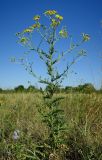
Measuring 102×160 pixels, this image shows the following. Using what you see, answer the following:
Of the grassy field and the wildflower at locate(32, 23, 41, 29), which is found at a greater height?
the wildflower at locate(32, 23, 41, 29)

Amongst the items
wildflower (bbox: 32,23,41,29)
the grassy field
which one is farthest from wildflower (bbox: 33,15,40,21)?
the grassy field

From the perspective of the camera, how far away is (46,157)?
3791 millimetres

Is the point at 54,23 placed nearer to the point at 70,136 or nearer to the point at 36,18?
the point at 36,18

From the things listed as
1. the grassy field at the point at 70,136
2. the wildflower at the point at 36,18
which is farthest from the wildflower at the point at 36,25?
the grassy field at the point at 70,136

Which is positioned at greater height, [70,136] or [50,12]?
[50,12]

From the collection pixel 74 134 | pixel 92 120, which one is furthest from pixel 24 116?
pixel 74 134

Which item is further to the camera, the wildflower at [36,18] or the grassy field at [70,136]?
the wildflower at [36,18]

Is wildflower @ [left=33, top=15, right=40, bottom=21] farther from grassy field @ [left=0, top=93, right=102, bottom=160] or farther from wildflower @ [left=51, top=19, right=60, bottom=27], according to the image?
grassy field @ [left=0, top=93, right=102, bottom=160]

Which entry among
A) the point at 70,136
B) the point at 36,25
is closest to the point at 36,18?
the point at 36,25

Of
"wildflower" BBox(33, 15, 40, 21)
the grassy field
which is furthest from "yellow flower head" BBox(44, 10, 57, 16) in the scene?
the grassy field

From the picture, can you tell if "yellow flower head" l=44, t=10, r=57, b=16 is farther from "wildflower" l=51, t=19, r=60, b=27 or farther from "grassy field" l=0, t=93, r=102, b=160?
"grassy field" l=0, t=93, r=102, b=160

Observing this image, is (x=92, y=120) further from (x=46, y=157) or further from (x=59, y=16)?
(x=59, y=16)

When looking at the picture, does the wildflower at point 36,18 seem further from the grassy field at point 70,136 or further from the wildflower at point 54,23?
the grassy field at point 70,136

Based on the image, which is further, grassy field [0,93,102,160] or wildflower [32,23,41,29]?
wildflower [32,23,41,29]
